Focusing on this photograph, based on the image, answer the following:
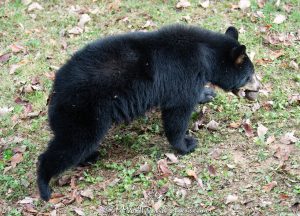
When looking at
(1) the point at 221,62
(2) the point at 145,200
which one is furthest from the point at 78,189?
(1) the point at 221,62

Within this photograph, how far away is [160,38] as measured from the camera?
564 centimetres

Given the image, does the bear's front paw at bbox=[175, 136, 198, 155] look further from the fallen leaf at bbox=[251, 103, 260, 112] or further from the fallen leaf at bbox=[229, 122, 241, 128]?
the fallen leaf at bbox=[251, 103, 260, 112]

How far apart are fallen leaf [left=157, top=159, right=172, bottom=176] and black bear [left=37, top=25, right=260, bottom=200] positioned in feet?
0.97

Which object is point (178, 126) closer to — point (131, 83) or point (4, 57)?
point (131, 83)

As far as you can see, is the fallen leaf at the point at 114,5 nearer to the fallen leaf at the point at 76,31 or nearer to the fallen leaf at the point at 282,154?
the fallen leaf at the point at 76,31

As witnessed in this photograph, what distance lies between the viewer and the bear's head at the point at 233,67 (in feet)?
19.1

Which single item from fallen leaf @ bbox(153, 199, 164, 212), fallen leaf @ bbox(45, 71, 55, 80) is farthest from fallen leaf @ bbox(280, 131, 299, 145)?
fallen leaf @ bbox(45, 71, 55, 80)

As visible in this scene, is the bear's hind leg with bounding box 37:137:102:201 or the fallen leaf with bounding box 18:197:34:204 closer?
the bear's hind leg with bounding box 37:137:102:201

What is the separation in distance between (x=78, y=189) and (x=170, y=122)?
4.51ft

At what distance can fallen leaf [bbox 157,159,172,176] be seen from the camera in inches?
216

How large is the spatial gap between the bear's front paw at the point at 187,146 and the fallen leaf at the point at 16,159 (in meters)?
2.02

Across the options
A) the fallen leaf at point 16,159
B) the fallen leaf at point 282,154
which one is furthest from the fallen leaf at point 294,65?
the fallen leaf at point 16,159

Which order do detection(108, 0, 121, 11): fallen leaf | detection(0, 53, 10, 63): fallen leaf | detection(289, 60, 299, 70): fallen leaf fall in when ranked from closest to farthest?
detection(289, 60, 299, 70): fallen leaf
detection(0, 53, 10, 63): fallen leaf
detection(108, 0, 121, 11): fallen leaf

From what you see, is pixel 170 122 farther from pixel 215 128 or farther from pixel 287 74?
pixel 287 74
